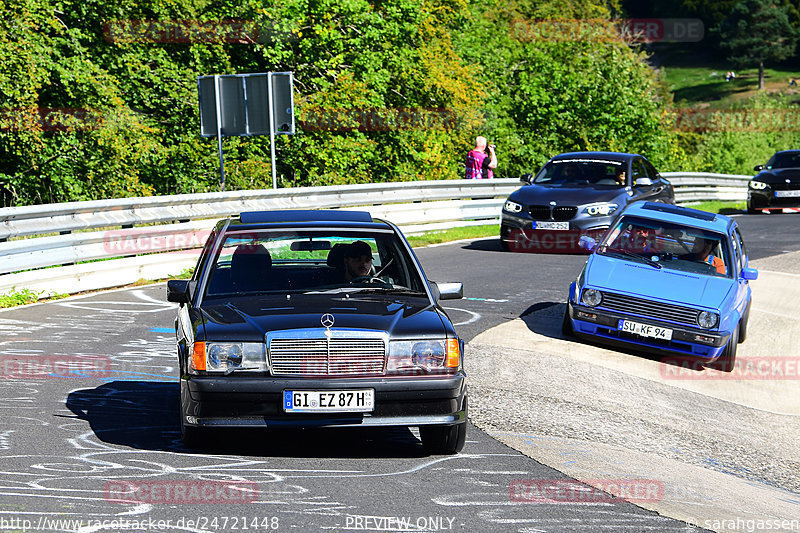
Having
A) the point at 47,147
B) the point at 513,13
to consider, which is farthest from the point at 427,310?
the point at 513,13

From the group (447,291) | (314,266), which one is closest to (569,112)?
(314,266)

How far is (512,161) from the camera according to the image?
39.7 meters

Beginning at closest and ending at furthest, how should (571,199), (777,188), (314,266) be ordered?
(314,266)
(571,199)
(777,188)

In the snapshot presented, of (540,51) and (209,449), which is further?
(540,51)

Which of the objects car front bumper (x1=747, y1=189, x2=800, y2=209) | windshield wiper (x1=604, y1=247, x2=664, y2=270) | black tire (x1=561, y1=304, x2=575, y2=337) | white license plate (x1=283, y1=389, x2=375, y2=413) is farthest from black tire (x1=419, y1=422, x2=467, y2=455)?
car front bumper (x1=747, y1=189, x2=800, y2=209)

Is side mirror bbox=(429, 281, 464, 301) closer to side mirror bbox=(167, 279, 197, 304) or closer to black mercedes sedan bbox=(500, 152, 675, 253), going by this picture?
side mirror bbox=(167, 279, 197, 304)

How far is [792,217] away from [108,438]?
2402cm

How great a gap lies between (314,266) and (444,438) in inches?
65.9

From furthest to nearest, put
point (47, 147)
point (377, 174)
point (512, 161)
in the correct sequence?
1. point (512, 161)
2. point (377, 174)
3. point (47, 147)

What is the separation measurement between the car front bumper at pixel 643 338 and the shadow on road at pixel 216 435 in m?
4.25

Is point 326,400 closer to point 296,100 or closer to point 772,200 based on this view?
point 296,100

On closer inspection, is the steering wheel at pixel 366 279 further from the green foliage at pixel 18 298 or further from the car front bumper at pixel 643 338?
the green foliage at pixel 18 298

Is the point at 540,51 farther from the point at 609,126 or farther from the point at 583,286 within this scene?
the point at 583,286

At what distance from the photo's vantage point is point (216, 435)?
22.3 feet
